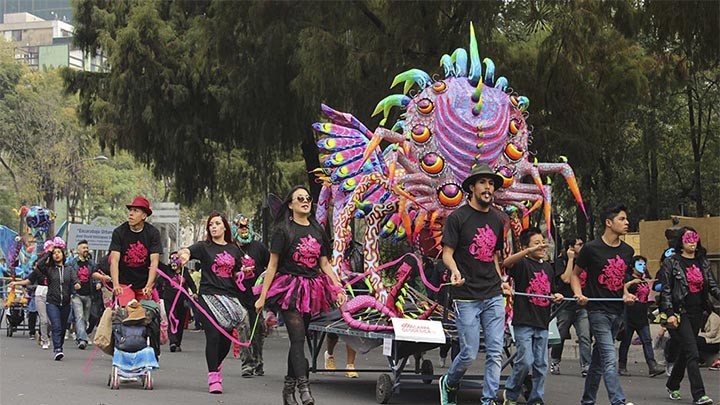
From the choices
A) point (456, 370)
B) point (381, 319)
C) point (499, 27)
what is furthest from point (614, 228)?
point (499, 27)

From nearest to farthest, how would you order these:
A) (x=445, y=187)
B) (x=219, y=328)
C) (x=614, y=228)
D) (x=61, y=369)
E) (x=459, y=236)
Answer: (x=459, y=236) → (x=614, y=228) → (x=219, y=328) → (x=445, y=187) → (x=61, y=369)

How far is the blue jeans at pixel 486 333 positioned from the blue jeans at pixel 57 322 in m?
8.34

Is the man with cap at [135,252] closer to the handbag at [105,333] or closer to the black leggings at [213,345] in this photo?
the handbag at [105,333]

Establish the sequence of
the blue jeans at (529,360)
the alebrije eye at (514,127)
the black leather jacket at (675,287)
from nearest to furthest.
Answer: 1. the blue jeans at (529,360)
2. the black leather jacket at (675,287)
3. the alebrije eye at (514,127)

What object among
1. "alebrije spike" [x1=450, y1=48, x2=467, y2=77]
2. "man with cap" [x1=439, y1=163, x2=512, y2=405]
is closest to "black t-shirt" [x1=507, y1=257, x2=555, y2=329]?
"man with cap" [x1=439, y1=163, x2=512, y2=405]

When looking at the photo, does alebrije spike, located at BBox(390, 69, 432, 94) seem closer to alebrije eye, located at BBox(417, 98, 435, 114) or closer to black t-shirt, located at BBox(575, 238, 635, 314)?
alebrije eye, located at BBox(417, 98, 435, 114)

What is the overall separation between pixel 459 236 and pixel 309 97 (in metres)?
11.3

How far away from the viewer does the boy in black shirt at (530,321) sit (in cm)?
1008

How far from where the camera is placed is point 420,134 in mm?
13406

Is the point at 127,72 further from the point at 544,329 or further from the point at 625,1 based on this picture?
the point at 544,329

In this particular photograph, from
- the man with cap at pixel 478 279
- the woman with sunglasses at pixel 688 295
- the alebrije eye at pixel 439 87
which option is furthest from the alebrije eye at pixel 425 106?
the man with cap at pixel 478 279

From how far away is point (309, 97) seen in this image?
20.4 meters

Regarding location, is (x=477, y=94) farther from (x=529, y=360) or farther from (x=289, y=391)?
(x=289, y=391)

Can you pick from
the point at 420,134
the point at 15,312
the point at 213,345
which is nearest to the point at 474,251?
the point at 213,345
